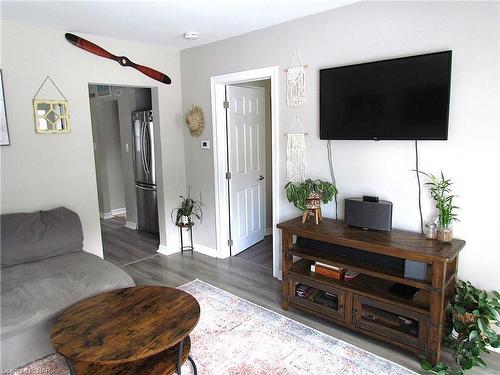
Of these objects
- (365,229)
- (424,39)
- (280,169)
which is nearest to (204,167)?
(280,169)

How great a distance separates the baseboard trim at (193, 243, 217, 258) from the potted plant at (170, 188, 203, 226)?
349 millimetres

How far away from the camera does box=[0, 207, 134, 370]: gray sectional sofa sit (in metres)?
2.16

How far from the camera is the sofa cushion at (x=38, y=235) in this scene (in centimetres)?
272

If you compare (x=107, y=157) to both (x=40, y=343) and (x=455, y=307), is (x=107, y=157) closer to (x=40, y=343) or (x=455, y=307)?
(x=40, y=343)

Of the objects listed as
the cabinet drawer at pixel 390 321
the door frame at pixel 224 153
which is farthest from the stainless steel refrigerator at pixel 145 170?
the cabinet drawer at pixel 390 321

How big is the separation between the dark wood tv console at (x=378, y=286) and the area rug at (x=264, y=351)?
0.19 meters

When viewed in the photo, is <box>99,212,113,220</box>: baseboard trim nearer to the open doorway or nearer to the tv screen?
the open doorway

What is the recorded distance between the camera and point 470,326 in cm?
211

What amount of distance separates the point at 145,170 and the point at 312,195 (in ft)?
9.82

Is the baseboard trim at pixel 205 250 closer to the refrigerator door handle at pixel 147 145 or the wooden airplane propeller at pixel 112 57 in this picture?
the refrigerator door handle at pixel 147 145

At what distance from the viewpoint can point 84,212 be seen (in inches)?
137

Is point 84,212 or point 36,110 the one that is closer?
point 36,110

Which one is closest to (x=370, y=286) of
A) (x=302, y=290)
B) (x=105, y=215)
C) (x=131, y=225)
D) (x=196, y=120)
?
(x=302, y=290)

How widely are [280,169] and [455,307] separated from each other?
183cm
